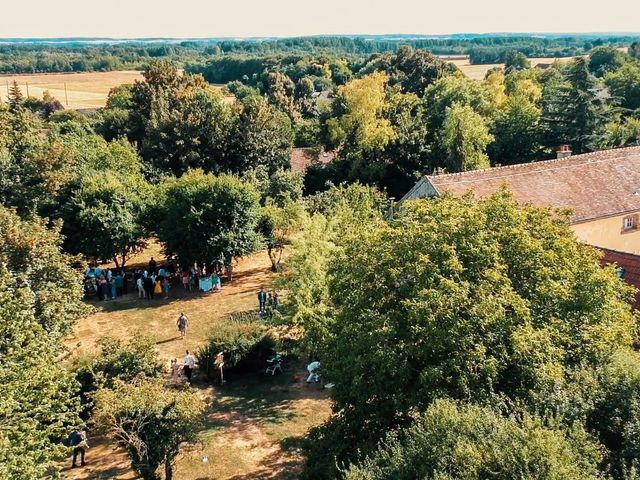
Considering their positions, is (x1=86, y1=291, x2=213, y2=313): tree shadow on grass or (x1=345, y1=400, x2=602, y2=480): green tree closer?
(x1=345, y1=400, x2=602, y2=480): green tree

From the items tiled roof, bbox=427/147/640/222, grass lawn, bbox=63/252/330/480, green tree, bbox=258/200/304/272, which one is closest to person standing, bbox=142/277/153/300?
grass lawn, bbox=63/252/330/480

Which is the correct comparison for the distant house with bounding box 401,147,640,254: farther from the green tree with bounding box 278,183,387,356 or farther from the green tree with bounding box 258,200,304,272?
the green tree with bounding box 278,183,387,356

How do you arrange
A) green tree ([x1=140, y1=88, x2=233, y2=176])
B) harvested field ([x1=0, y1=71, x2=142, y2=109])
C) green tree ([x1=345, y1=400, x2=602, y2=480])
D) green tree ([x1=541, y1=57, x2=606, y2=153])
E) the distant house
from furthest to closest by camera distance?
harvested field ([x1=0, y1=71, x2=142, y2=109])
green tree ([x1=541, y1=57, x2=606, y2=153])
green tree ([x1=140, y1=88, x2=233, y2=176])
the distant house
green tree ([x1=345, y1=400, x2=602, y2=480])

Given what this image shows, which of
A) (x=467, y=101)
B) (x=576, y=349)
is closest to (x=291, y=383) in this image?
(x=576, y=349)

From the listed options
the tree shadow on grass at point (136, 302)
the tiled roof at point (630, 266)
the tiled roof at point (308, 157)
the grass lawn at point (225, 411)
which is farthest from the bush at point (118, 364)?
the tiled roof at point (308, 157)

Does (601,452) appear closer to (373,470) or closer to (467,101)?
(373,470)

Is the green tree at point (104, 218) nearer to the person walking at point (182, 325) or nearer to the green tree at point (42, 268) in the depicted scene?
the person walking at point (182, 325)
